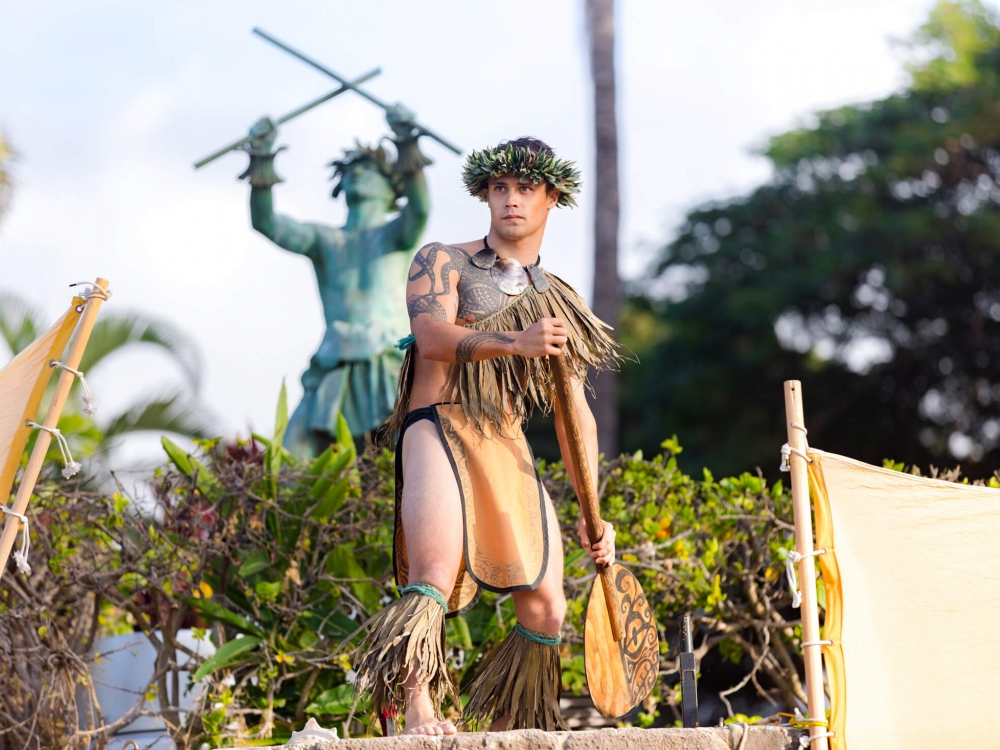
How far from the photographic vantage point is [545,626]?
329 cm

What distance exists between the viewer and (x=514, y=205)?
10.9 ft

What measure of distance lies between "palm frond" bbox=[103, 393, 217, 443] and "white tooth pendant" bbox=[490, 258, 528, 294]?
8.42 metres

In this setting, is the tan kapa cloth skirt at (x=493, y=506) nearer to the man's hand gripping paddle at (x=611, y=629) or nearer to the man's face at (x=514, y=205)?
the man's hand gripping paddle at (x=611, y=629)

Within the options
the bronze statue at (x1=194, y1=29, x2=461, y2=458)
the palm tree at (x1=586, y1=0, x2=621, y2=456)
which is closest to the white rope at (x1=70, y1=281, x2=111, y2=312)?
the bronze statue at (x1=194, y1=29, x2=461, y2=458)

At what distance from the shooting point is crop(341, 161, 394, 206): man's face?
6305 millimetres

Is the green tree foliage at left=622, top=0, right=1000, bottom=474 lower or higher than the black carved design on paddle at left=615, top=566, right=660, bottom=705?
higher

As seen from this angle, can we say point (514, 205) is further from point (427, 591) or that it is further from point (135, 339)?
point (135, 339)

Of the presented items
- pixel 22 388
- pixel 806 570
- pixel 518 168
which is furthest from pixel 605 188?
pixel 806 570

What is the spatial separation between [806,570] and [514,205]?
4.24 feet

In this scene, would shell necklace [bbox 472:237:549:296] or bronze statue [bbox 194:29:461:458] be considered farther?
bronze statue [bbox 194:29:461:458]

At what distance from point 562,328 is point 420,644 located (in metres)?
0.87

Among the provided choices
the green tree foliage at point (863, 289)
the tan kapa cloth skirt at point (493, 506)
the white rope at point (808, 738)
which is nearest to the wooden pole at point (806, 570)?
the white rope at point (808, 738)

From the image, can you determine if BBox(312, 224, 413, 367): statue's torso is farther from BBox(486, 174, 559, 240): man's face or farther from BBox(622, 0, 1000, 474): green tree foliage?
BBox(622, 0, 1000, 474): green tree foliage

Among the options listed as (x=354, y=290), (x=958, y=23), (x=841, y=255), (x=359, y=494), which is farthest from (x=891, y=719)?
(x=958, y=23)
